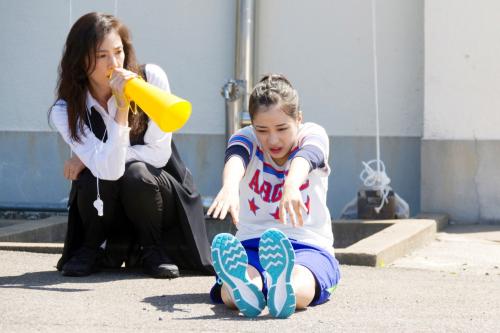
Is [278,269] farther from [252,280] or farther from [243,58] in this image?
[243,58]

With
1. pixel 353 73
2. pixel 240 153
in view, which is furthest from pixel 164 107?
pixel 353 73

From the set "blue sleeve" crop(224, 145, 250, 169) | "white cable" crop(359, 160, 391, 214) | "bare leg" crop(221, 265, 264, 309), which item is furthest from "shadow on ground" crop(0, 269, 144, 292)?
"white cable" crop(359, 160, 391, 214)

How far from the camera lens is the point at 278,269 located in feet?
12.4

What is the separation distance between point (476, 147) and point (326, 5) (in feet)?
4.80

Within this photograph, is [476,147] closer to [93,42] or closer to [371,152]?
[371,152]

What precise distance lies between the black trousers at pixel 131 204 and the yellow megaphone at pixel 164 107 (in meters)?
0.52

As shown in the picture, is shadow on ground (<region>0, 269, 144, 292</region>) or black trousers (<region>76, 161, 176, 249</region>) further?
black trousers (<region>76, 161, 176, 249</region>)

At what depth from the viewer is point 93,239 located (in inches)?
198

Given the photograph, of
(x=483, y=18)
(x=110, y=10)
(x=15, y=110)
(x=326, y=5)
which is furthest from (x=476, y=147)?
(x=15, y=110)

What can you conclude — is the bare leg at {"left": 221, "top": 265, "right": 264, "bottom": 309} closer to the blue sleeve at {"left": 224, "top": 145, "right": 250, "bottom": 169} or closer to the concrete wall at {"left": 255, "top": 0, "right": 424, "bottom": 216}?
the blue sleeve at {"left": 224, "top": 145, "right": 250, "bottom": 169}

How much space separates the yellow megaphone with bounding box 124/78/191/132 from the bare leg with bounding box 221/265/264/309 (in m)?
0.63

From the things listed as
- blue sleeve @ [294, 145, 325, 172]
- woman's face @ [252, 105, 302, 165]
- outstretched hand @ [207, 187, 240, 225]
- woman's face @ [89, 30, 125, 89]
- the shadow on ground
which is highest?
woman's face @ [89, 30, 125, 89]

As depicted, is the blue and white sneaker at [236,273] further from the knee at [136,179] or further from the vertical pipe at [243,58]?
the vertical pipe at [243,58]

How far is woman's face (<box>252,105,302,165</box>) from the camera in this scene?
4152 mm
